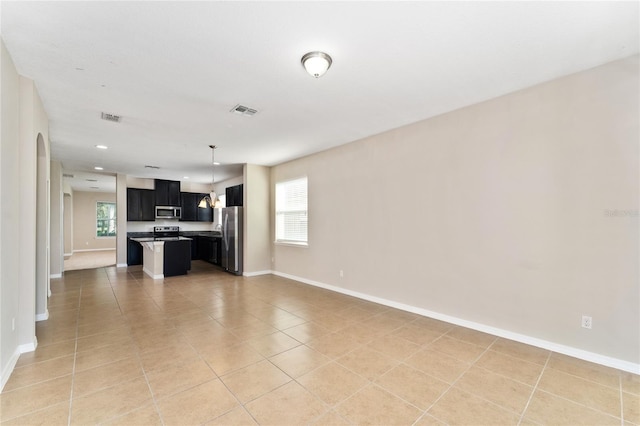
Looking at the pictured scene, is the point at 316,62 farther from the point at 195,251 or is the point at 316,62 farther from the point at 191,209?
the point at 195,251

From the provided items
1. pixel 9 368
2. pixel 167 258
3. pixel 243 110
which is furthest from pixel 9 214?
pixel 167 258

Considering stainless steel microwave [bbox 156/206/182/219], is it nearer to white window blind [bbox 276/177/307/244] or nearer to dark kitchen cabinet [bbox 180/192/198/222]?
→ dark kitchen cabinet [bbox 180/192/198/222]

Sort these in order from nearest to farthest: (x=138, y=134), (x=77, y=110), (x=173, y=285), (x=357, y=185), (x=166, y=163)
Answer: (x=77, y=110), (x=138, y=134), (x=357, y=185), (x=173, y=285), (x=166, y=163)

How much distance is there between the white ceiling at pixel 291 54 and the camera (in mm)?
1868

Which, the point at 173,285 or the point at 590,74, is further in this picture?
the point at 173,285

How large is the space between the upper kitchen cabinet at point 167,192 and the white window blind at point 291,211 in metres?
4.23

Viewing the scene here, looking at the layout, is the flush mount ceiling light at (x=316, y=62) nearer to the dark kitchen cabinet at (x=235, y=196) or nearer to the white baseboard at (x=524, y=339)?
the white baseboard at (x=524, y=339)

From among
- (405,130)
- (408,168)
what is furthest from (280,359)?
(405,130)

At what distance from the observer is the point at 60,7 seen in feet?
5.92

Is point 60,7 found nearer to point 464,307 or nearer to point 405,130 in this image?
point 405,130

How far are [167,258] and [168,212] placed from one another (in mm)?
2916

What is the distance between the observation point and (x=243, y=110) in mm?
3482

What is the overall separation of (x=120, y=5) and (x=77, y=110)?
241 cm

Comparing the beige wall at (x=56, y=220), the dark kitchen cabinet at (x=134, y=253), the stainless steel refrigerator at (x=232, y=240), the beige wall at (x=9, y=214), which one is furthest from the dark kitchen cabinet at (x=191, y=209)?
the beige wall at (x=9, y=214)
